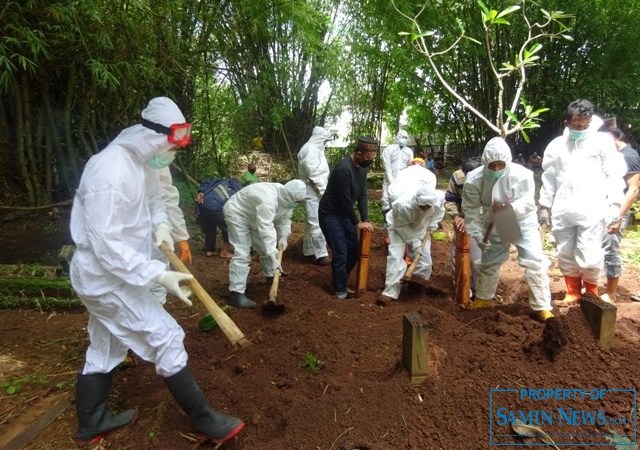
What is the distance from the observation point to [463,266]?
4012mm

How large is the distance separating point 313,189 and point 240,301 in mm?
2351

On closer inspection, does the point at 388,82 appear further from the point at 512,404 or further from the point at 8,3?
the point at 512,404

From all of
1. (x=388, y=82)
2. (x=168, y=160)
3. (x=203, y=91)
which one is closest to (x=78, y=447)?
(x=168, y=160)

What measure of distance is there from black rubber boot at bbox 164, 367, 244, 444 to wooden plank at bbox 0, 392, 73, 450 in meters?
0.89

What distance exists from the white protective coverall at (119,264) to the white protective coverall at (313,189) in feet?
12.0

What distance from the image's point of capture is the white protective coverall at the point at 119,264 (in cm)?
209

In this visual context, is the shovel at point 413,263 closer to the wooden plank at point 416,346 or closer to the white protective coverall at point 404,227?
the white protective coverall at point 404,227

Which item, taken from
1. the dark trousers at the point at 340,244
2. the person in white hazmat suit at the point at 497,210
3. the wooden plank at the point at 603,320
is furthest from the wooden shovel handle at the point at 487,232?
the wooden plank at the point at 603,320

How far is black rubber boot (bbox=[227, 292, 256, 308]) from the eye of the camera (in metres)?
4.25

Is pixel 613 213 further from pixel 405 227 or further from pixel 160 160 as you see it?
pixel 160 160

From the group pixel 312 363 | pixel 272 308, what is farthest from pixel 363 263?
pixel 312 363

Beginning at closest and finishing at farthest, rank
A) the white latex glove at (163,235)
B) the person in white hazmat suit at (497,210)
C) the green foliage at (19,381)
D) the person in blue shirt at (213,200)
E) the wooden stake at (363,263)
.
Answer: the white latex glove at (163,235)
the green foliage at (19,381)
the person in white hazmat suit at (497,210)
the wooden stake at (363,263)
the person in blue shirt at (213,200)

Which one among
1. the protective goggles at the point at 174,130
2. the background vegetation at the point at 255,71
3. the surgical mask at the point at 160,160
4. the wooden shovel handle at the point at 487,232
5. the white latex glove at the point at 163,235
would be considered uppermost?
the background vegetation at the point at 255,71

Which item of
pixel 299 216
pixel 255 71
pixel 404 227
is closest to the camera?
pixel 404 227
